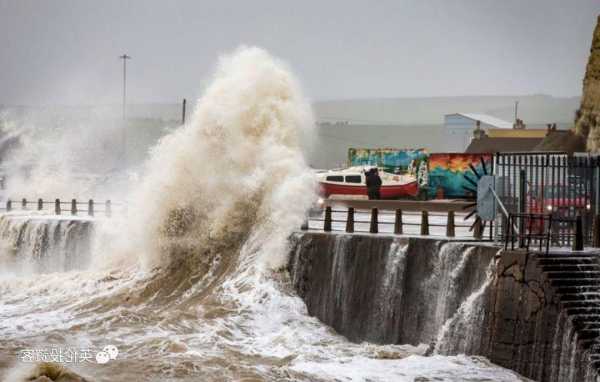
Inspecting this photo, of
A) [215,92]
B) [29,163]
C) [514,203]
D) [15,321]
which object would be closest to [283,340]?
[514,203]

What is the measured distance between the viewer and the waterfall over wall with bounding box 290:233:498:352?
17781mm

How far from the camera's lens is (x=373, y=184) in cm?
3731

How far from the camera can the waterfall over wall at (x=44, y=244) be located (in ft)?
102

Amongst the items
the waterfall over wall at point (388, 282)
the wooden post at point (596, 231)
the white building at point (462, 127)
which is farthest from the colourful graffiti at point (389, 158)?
the white building at point (462, 127)

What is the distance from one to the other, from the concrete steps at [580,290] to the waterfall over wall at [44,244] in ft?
57.7

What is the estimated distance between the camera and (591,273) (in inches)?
635

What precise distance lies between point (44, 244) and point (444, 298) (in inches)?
693

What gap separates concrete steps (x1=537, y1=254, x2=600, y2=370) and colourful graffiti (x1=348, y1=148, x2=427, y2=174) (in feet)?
90.4

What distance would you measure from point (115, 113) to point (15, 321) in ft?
354

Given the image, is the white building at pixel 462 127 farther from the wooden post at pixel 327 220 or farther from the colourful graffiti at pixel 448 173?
the wooden post at pixel 327 220

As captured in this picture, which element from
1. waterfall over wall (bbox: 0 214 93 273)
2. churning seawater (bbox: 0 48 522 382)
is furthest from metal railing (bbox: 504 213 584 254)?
waterfall over wall (bbox: 0 214 93 273)

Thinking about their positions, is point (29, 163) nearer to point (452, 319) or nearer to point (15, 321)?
point (15, 321)

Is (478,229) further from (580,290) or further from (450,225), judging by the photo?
(580,290)

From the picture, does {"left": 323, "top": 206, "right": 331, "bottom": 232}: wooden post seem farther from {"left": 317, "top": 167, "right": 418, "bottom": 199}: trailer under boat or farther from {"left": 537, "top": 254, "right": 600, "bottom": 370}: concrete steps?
{"left": 317, "top": 167, "right": 418, "bottom": 199}: trailer under boat
